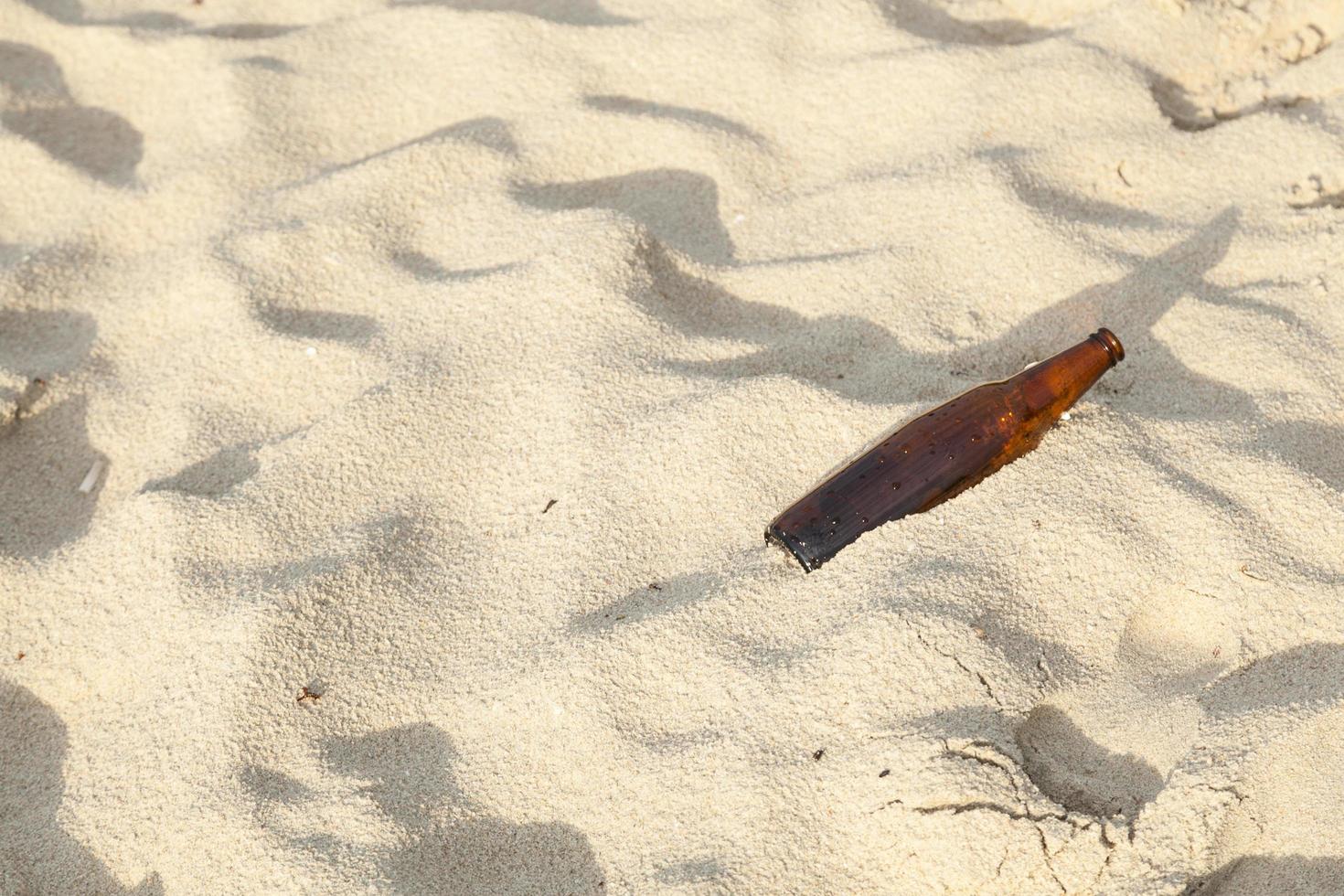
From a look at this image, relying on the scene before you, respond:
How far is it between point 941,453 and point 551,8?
1.47 meters

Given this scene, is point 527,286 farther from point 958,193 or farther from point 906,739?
point 906,739

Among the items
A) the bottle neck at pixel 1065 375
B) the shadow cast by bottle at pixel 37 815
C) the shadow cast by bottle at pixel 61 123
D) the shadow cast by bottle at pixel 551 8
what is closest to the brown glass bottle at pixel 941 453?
the bottle neck at pixel 1065 375

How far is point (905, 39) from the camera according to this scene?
243 cm

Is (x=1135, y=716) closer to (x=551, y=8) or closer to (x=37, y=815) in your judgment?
(x=37, y=815)

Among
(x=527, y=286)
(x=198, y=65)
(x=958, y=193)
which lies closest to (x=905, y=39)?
(x=958, y=193)

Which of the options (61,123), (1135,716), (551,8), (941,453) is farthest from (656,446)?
(61,123)

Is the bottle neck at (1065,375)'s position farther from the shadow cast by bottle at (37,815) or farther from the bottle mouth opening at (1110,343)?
the shadow cast by bottle at (37,815)

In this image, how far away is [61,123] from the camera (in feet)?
8.16

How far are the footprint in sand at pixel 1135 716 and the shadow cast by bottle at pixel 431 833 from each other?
61cm

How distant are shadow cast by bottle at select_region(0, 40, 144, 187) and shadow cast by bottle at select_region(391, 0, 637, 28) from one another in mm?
673

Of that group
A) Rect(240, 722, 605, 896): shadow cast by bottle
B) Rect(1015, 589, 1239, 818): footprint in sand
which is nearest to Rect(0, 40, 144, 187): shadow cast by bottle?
Rect(240, 722, 605, 896): shadow cast by bottle

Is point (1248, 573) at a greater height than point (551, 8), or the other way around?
point (551, 8)

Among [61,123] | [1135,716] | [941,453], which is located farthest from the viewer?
[61,123]

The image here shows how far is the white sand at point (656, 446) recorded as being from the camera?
58.9 inches
